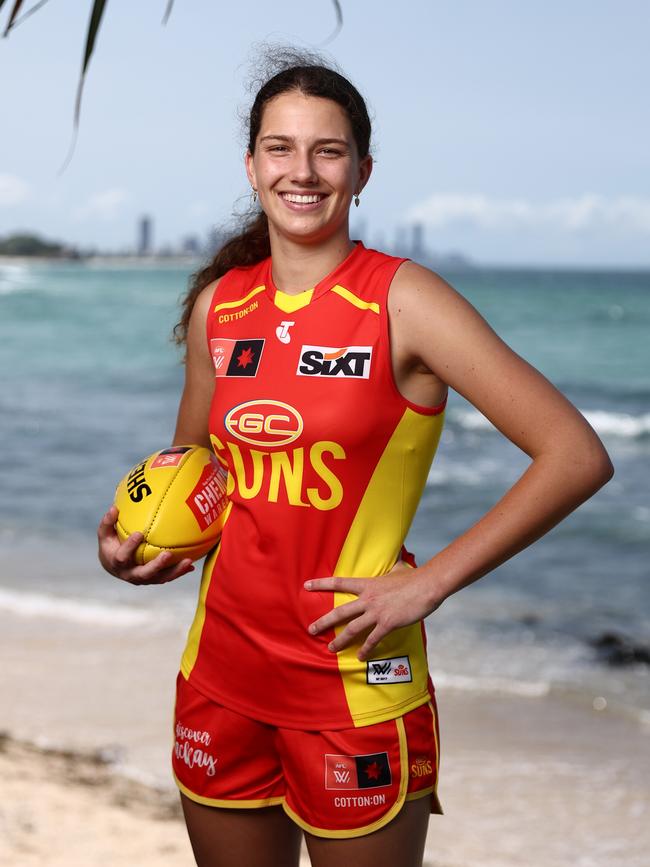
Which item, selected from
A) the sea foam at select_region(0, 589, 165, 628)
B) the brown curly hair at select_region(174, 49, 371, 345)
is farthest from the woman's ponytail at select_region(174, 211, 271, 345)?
the sea foam at select_region(0, 589, 165, 628)

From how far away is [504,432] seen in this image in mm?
1930

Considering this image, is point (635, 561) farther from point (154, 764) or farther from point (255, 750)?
point (255, 750)

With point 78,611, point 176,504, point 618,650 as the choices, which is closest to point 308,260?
point 176,504

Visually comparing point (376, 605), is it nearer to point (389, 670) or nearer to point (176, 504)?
point (389, 670)

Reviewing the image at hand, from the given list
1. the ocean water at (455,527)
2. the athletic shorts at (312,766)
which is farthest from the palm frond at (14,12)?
the ocean water at (455,527)

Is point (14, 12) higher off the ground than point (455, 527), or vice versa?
point (14, 12)

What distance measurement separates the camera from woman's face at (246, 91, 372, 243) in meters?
2.04

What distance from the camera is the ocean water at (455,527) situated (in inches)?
286

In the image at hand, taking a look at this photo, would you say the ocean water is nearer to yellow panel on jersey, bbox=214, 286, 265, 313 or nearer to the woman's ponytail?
the woman's ponytail

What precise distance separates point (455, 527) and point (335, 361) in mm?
9456

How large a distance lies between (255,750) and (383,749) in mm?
252

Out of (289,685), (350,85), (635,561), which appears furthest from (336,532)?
(635,561)

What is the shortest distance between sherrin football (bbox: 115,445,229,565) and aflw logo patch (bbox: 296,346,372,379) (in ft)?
1.19

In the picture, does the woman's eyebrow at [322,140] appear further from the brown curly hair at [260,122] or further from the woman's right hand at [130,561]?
the woman's right hand at [130,561]
